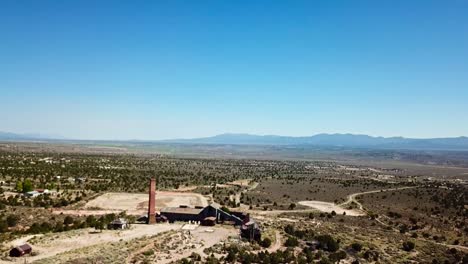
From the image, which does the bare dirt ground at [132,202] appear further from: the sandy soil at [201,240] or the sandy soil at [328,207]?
the sandy soil at [328,207]

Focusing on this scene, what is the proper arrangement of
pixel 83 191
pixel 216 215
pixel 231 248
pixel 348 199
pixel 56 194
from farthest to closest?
pixel 348 199 → pixel 83 191 → pixel 56 194 → pixel 216 215 → pixel 231 248

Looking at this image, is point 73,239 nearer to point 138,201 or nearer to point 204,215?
point 204,215

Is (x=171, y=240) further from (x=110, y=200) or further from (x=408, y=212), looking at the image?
(x=408, y=212)

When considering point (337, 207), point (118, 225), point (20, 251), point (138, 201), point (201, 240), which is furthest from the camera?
point (337, 207)

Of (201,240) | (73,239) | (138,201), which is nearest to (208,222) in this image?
(201,240)

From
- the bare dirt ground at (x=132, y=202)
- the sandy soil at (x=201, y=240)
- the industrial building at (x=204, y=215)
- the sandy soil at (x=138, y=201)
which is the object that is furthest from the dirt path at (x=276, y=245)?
the sandy soil at (x=138, y=201)

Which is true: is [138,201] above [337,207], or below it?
above

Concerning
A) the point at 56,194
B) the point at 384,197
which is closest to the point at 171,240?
the point at 56,194

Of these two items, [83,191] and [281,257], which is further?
[83,191]
